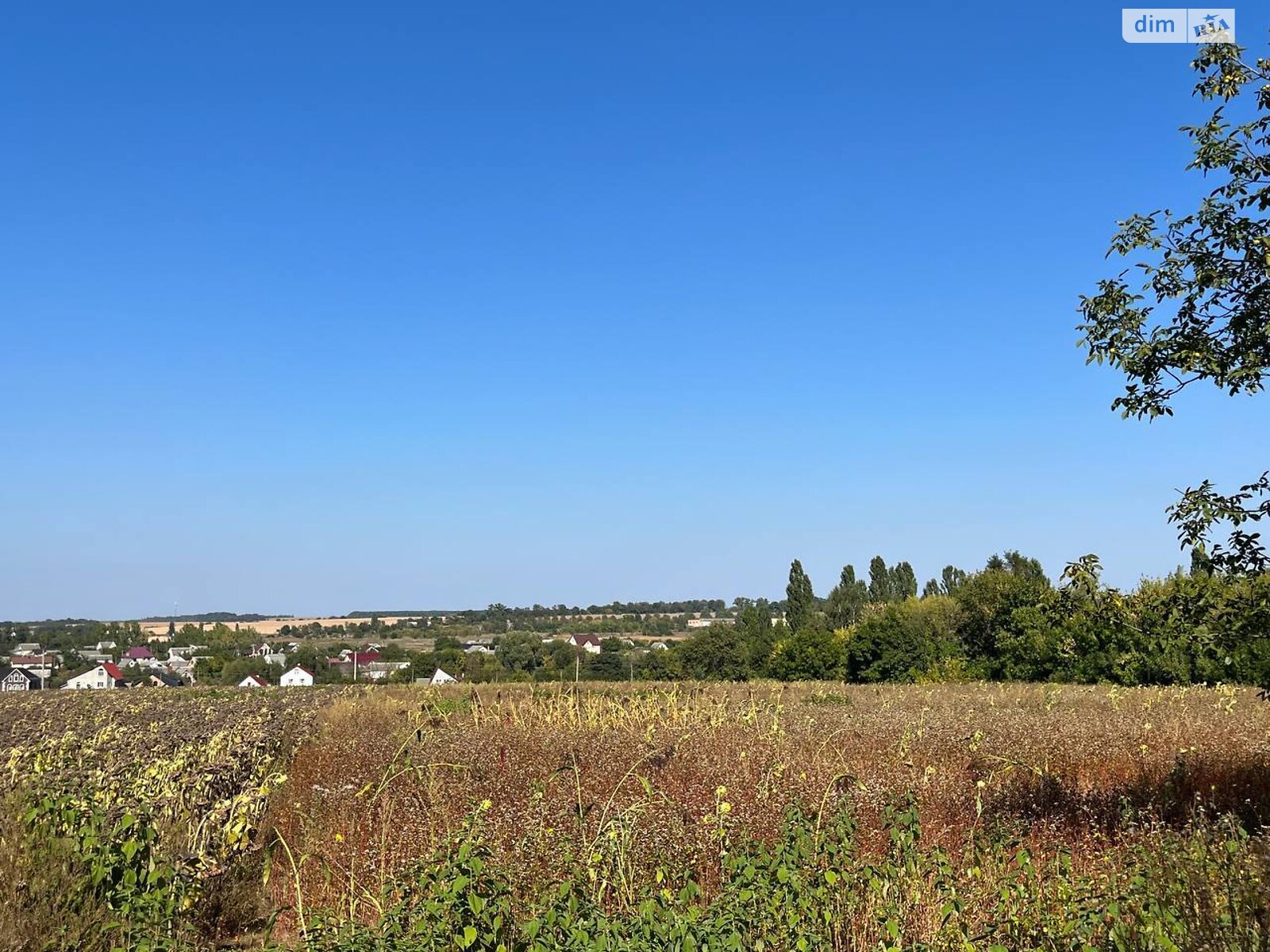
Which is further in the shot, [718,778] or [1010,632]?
[1010,632]

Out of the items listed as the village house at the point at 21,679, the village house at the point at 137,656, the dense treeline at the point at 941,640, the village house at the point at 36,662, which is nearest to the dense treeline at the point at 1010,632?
the dense treeline at the point at 941,640

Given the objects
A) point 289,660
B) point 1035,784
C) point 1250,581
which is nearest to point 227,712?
point 1035,784

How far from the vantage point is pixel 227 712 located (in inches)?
418

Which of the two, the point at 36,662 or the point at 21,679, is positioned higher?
the point at 21,679

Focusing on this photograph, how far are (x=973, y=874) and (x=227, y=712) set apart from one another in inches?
353

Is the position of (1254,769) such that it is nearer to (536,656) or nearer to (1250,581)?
(1250,581)

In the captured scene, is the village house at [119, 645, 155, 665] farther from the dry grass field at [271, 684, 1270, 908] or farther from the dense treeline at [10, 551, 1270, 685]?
the dry grass field at [271, 684, 1270, 908]

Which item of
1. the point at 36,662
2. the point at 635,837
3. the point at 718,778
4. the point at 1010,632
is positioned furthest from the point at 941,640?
the point at 36,662

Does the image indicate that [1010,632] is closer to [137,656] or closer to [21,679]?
[21,679]

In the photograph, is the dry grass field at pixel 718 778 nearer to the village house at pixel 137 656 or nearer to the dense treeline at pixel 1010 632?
the dense treeline at pixel 1010 632

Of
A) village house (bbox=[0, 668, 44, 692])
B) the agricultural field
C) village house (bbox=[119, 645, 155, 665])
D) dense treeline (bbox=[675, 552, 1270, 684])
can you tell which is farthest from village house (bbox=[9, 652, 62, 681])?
the agricultural field

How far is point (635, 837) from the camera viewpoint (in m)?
5.18

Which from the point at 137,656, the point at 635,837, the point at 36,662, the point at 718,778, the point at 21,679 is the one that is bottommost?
the point at 137,656

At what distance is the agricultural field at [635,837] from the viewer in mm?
3805
